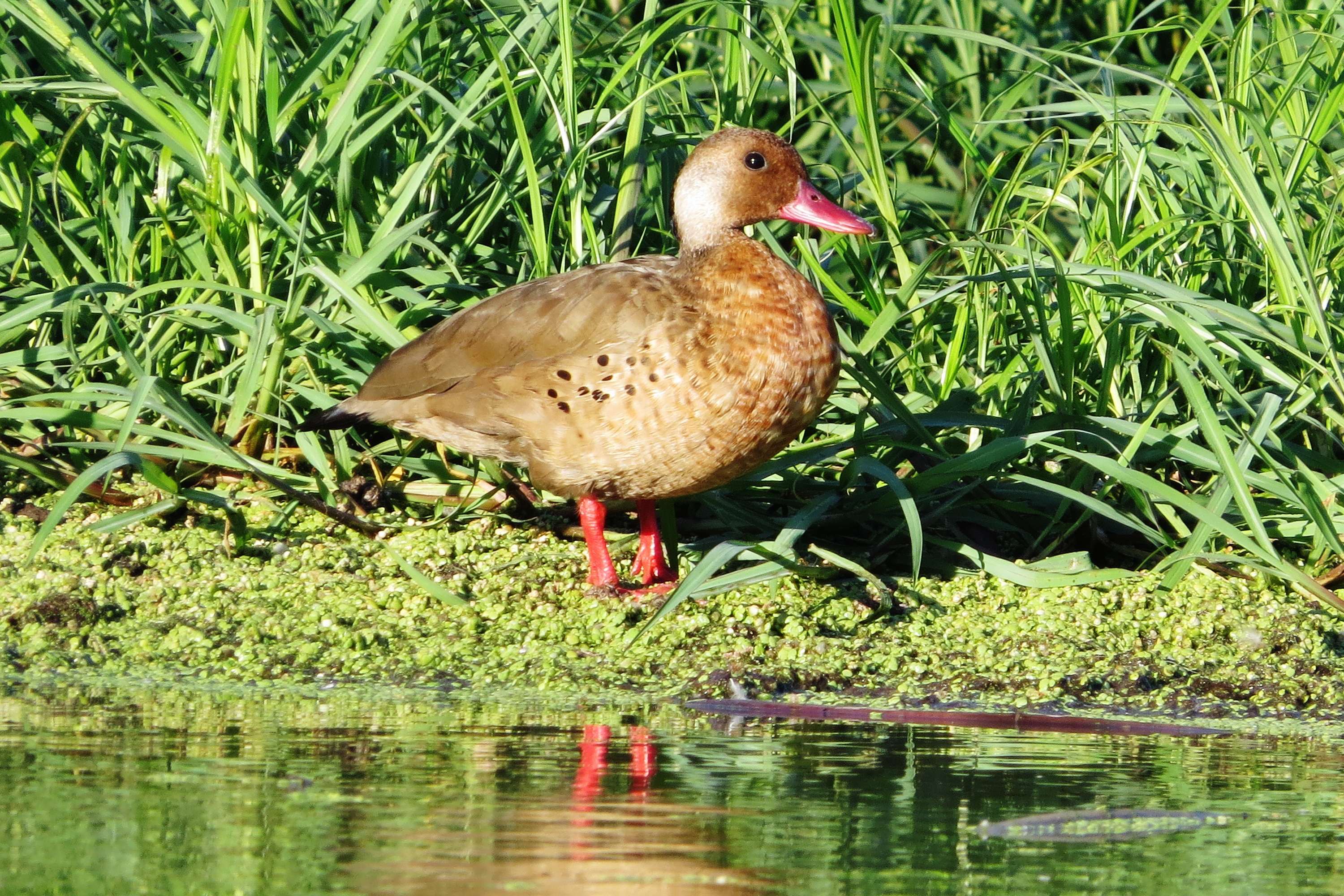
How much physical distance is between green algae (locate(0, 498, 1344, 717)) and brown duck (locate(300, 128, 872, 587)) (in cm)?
35

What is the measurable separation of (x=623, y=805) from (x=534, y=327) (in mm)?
2014

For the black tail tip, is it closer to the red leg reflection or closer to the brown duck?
the brown duck

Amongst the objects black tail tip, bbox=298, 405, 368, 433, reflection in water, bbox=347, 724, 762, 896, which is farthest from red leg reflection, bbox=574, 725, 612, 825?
black tail tip, bbox=298, 405, 368, 433

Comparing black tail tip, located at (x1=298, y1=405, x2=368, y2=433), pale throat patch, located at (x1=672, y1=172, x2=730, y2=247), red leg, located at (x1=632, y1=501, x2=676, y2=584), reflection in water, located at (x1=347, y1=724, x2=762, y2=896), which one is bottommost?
reflection in water, located at (x1=347, y1=724, x2=762, y2=896)

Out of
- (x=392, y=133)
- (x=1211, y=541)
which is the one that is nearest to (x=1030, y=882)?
(x=1211, y=541)

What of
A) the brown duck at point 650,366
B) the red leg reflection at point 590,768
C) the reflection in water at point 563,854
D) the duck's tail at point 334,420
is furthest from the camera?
the duck's tail at point 334,420

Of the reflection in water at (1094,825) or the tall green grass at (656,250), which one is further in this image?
the tall green grass at (656,250)

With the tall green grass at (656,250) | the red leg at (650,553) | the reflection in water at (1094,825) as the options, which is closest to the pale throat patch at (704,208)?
the tall green grass at (656,250)

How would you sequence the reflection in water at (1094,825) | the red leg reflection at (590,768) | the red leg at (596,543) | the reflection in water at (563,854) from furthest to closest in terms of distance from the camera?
the red leg at (596,543) < the red leg reflection at (590,768) < the reflection in water at (1094,825) < the reflection in water at (563,854)

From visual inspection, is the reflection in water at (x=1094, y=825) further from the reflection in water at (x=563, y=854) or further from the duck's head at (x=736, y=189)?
the duck's head at (x=736, y=189)

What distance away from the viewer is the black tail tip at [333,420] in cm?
470

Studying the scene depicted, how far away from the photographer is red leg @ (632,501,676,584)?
188 inches

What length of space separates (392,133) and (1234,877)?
150 inches

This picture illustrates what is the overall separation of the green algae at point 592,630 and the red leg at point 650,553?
18 centimetres
